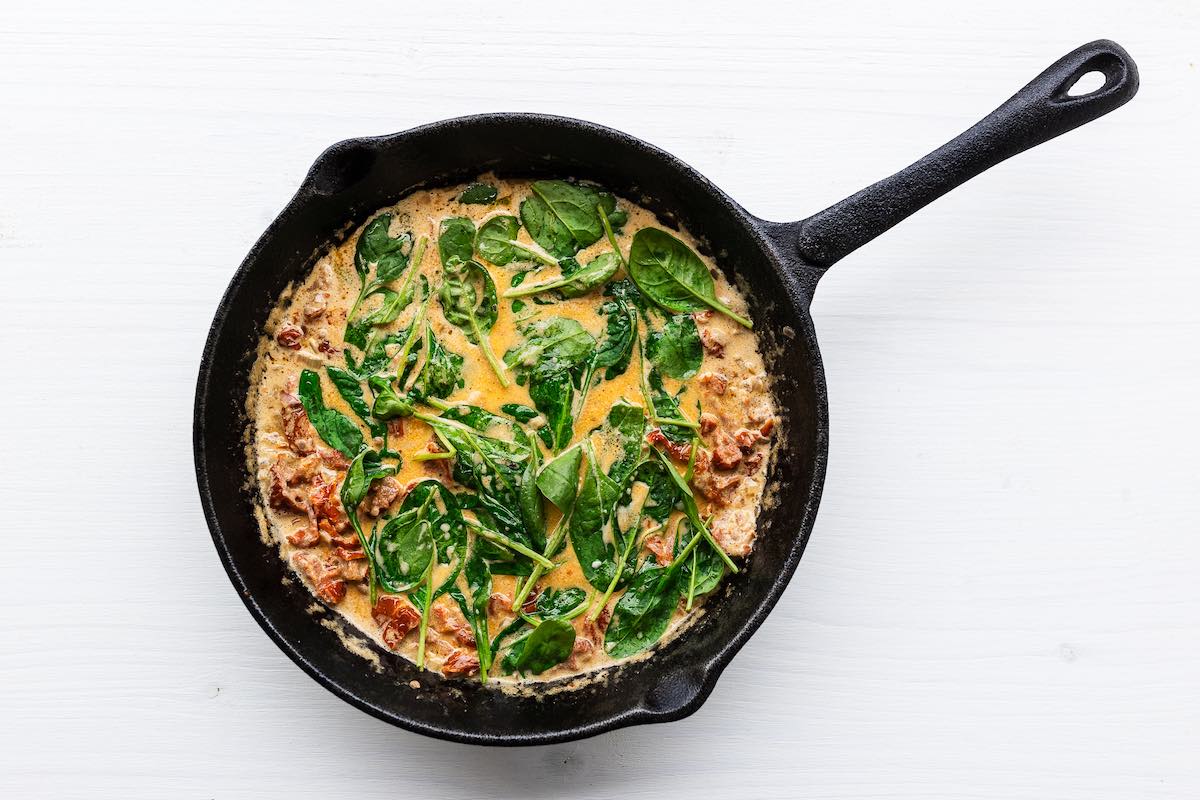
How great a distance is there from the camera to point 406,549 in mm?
2455

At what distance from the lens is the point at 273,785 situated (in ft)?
8.32

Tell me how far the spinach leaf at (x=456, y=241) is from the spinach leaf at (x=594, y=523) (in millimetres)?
553

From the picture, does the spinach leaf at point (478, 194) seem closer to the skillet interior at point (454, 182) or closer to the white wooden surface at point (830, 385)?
the skillet interior at point (454, 182)

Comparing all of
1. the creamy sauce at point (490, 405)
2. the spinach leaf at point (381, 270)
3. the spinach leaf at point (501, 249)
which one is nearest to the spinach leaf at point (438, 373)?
the creamy sauce at point (490, 405)

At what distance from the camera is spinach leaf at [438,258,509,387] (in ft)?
8.16

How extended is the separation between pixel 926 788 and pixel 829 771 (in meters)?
0.25

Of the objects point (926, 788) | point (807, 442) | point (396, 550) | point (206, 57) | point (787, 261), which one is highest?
point (206, 57)

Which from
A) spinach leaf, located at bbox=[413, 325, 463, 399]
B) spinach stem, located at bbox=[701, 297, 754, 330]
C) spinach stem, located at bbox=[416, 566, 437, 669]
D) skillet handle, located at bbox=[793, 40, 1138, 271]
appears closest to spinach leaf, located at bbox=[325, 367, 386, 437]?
spinach leaf, located at bbox=[413, 325, 463, 399]

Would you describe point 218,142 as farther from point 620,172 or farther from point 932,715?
point 932,715

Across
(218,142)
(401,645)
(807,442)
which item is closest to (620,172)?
(807,442)

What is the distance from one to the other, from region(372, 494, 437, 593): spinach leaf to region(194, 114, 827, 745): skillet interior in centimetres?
18

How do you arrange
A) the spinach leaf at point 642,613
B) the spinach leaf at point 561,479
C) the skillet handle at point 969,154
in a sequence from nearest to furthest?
the skillet handle at point 969,154
the spinach leaf at point 561,479
the spinach leaf at point 642,613

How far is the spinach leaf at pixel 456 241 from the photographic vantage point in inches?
99.2

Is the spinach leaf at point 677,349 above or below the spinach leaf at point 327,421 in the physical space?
above
